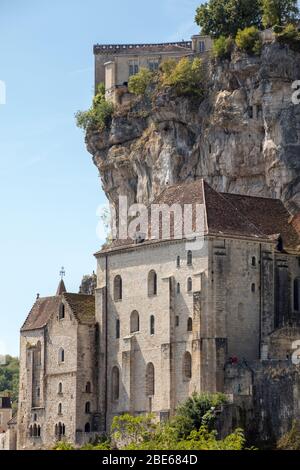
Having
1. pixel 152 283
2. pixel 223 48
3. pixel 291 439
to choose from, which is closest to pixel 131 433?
pixel 291 439

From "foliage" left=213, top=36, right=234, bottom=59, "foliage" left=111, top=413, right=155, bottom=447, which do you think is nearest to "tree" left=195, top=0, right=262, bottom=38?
"foliage" left=213, top=36, right=234, bottom=59

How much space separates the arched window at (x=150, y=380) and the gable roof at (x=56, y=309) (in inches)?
297

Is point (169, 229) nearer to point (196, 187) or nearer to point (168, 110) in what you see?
point (196, 187)

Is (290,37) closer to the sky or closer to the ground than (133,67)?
closer to the ground

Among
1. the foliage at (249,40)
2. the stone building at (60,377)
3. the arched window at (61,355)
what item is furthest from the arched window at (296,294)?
the foliage at (249,40)

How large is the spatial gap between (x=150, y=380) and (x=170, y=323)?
4633 millimetres

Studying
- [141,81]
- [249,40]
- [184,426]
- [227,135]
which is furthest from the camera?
[141,81]

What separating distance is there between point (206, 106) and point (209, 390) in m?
34.0

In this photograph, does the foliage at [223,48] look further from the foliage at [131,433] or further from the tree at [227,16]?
the foliage at [131,433]

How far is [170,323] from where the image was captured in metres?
111

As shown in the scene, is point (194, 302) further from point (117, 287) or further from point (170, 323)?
point (117, 287)

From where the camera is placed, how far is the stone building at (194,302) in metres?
108

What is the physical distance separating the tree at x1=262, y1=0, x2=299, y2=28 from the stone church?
19628 mm
